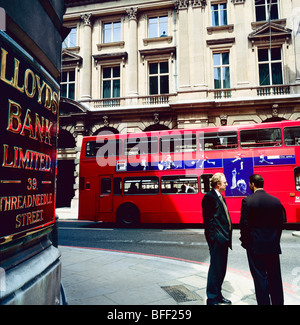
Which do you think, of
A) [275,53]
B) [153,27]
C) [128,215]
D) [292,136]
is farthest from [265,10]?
[128,215]

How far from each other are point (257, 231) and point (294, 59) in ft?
59.4

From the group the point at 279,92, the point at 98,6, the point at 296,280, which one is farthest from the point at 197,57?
the point at 296,280

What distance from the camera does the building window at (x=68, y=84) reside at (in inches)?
805

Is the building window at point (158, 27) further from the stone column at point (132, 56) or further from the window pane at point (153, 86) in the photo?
the window pane at point (153, 86)

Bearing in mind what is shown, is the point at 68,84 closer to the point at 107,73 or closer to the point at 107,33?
the point at 107,73

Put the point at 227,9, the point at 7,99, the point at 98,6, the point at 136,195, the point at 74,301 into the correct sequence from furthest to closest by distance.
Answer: the point at 98,6
the point at 227,9
the point at 136,195
the point at 74,301
the point at 7,99

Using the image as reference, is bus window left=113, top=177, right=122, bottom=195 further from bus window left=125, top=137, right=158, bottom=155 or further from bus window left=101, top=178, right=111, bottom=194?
bus window left=125, top=137, right=158, bottom=155

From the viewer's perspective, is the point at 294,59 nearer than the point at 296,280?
No

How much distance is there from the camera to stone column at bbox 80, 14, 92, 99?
19703 millimetres

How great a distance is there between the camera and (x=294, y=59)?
55.7 feet

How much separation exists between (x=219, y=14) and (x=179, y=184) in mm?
14693

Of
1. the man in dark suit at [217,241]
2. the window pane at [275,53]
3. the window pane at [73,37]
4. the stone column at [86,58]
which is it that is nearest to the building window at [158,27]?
the stone column at [86,58]

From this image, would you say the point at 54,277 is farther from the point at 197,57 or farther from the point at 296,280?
the point at 197,57

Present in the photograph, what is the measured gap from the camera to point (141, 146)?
1107 cm
